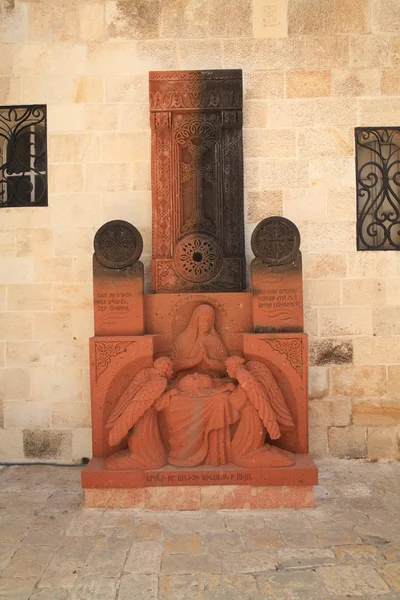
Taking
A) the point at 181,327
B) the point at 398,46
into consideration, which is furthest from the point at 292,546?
the point at 398,46

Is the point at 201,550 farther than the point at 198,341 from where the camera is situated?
No

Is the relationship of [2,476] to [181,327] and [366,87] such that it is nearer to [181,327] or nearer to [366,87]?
[181,327]

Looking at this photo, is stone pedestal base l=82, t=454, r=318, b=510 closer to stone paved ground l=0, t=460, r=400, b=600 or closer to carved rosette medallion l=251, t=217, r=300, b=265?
stone paved ground l=0, t=460, r=400, b=600

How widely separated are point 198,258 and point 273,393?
131 cm

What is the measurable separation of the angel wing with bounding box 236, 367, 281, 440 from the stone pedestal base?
0.30m

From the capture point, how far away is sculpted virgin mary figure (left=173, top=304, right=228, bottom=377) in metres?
3.91

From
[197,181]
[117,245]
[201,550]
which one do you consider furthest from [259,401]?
[197,181]

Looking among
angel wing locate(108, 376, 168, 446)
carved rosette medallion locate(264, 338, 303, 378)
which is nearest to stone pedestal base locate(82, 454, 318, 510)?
angel wing locate(108, 376, 168, 446)

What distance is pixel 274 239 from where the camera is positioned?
3.89 m

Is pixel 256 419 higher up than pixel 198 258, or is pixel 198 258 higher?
pixel 198 258

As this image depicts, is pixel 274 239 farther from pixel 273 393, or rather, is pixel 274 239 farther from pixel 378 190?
pixel 378 190

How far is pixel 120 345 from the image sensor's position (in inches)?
148

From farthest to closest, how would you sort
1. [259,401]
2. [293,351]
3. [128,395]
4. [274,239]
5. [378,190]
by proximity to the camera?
1. [378,190]
2. [274,239]
3. [293,351]
4. [128,395]
5. [259,401]

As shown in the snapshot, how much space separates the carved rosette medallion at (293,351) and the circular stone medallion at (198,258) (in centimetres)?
87
